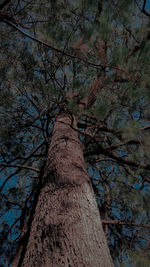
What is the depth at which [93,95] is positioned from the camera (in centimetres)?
197

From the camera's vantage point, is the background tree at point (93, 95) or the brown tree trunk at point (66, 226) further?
the background tree at point (93, 95)

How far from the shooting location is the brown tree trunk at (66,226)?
1.84ft

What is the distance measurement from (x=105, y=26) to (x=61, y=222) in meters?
1.25

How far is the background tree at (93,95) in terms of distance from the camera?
137 cm

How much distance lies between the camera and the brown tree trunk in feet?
1.84

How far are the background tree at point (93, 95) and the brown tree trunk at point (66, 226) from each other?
0.48 meters

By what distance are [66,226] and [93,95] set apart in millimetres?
1524

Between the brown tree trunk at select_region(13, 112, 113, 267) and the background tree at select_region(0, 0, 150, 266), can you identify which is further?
the background tree at select_region(0, 0, 150, 266)

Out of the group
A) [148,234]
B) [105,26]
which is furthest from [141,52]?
[148,234]

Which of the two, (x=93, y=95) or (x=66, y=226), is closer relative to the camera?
(x=66, y=226)

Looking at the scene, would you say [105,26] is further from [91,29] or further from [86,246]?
[86,246]

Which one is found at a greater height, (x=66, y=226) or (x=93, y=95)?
(x=93, y=95)

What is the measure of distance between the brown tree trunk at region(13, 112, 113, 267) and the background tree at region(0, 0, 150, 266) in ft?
1.57

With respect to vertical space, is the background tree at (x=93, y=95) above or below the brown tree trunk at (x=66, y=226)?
above
